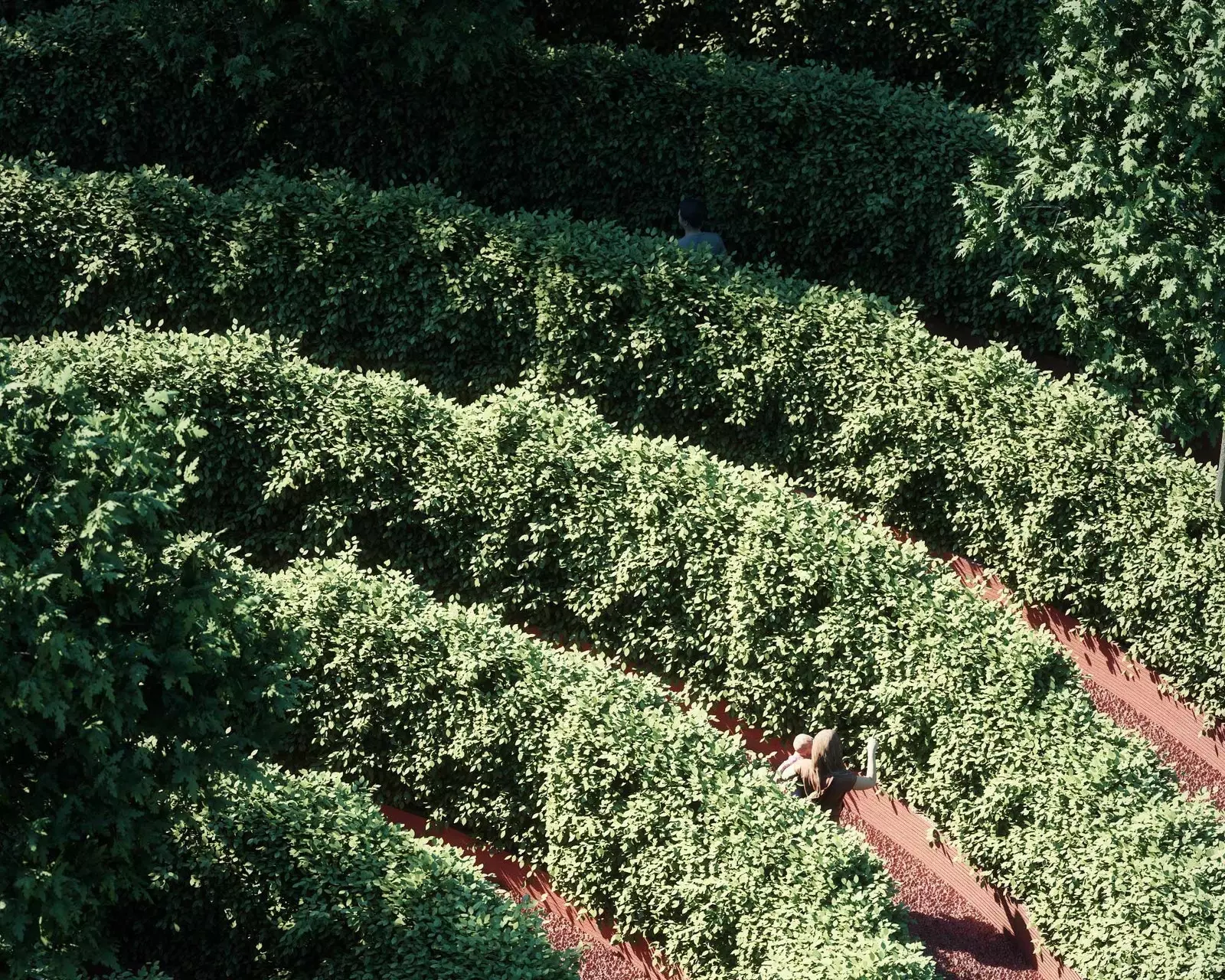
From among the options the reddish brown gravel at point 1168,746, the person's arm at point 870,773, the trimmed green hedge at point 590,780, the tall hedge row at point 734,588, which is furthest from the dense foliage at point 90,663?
the reddish brown gravel at point 1168,746

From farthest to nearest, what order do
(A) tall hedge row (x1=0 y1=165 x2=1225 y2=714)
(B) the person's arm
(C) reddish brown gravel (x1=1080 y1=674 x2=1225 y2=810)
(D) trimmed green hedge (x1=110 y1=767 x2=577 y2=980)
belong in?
(A) tall hedge row (x1=0 y1=165 x2=1225 y2=714) → (C) reddish brown gravel (x1=1080 y1=674 x2=1225 y2=810) → (B) the person's arm → (D) trimmed green hedge (x1=110 y1=767 x2=577 y2=980)

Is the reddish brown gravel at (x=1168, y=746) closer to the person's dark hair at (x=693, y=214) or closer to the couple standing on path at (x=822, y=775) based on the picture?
the couple standing on path at (x=822, y=775)

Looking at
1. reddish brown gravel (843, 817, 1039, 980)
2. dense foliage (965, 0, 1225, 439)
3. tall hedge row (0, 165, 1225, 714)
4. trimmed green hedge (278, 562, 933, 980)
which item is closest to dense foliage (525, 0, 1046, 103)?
dense foliage (965, 0, 1225, 439)

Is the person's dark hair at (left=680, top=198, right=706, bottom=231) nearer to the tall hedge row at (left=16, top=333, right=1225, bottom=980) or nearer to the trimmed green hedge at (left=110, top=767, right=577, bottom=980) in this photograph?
the tall hedge row at (left=16, top=333, right=1225, bottom=980)

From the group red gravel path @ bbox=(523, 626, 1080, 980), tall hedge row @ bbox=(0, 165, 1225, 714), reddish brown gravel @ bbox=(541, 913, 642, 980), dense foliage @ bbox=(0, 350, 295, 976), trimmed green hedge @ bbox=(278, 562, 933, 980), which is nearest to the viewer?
dense foliage @ bbox=(0, 350, 295, 976)

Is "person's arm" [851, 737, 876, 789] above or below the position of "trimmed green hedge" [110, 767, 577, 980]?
above

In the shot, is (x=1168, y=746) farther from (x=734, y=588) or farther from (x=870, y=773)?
(x=734, y=588)
